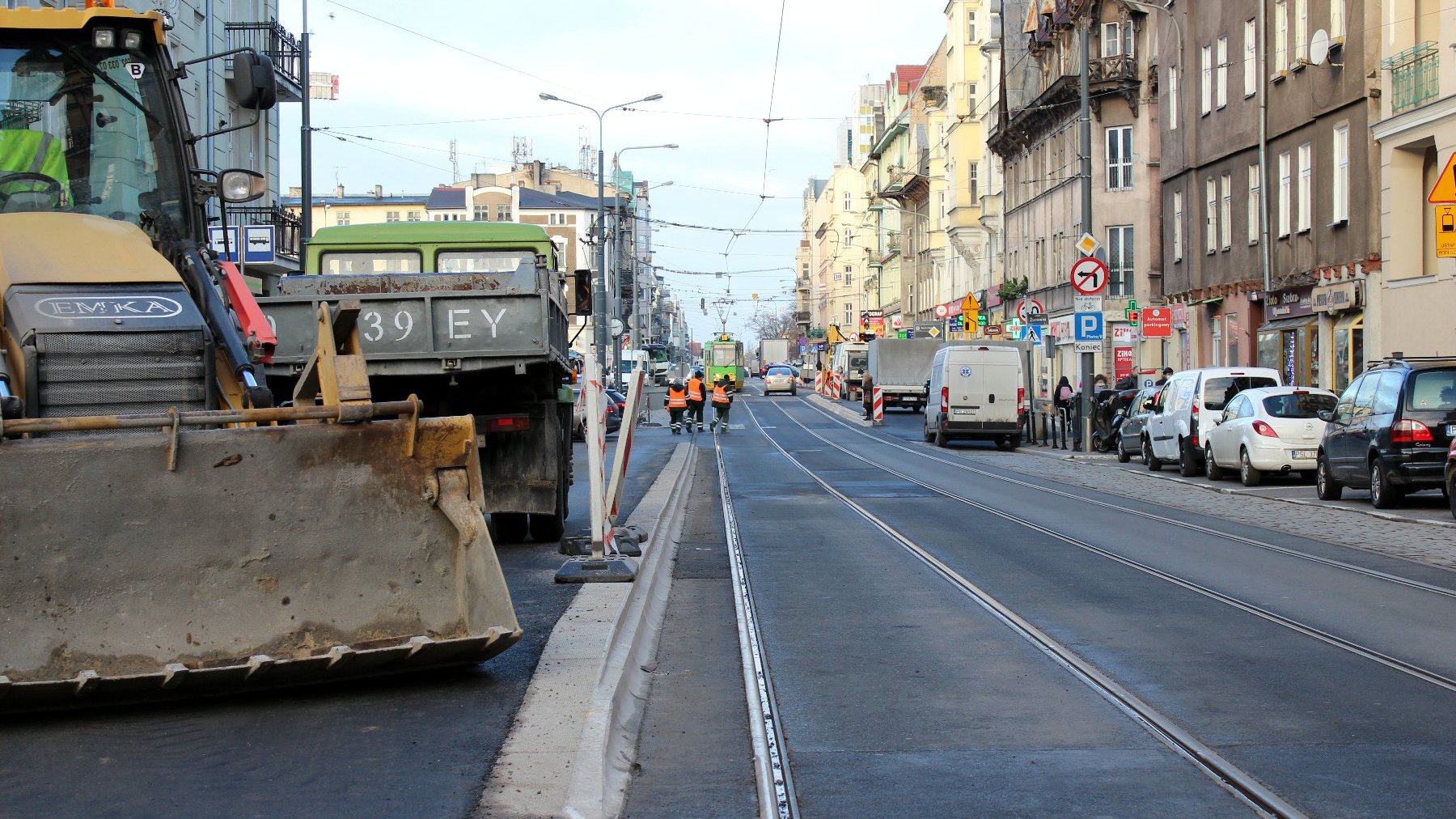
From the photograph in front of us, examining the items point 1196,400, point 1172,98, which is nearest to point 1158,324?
point 1196,400

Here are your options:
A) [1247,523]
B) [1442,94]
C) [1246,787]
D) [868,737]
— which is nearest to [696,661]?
[868,737]

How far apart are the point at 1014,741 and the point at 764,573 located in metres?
5.87

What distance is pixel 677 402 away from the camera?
42844 mm

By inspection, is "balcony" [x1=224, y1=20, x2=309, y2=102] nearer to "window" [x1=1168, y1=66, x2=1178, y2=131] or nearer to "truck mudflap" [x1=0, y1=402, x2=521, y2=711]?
"window" [x1=1168, y1=66, x2=1178, y2=131]

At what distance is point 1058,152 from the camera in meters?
56.4

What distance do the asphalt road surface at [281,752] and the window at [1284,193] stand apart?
98.5 feet

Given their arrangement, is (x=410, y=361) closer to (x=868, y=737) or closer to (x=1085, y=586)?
(x=1085, y=586)

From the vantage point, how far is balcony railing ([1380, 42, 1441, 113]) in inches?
1058

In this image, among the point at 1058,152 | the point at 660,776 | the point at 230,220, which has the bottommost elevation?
the point at 660,776

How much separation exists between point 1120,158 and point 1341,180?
2232cm

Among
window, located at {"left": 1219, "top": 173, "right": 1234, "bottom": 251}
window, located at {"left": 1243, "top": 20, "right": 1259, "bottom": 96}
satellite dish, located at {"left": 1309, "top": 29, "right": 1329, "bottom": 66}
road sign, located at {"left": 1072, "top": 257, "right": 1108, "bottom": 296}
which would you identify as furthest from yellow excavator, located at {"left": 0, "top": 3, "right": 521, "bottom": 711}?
window, located at {"left": 1219, "top": 173, "right": 1234, "bottom": 251}

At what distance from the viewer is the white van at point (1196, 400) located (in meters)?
25.3

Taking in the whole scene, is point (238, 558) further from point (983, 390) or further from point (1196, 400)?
point (983, 390)

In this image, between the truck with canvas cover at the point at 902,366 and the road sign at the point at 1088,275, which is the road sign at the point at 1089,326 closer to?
the road sign at the point at 1088,275
